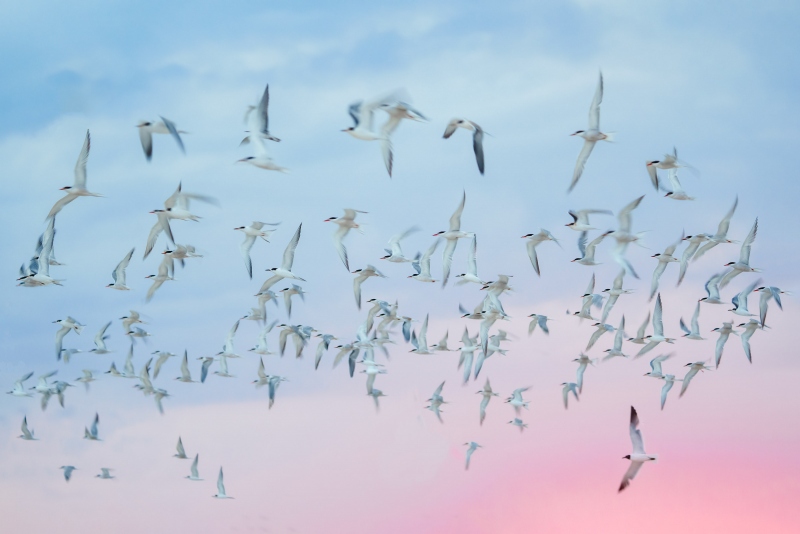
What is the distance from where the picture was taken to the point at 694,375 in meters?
34.6

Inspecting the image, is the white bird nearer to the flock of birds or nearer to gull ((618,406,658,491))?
the flock of birds

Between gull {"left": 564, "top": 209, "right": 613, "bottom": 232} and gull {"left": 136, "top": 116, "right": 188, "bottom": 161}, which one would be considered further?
gull {"left": 564, "top": 209, "right": 613, "bottom": 232}

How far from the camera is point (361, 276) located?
1281 inches

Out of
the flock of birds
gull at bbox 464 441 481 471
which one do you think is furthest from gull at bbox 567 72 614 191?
gull at bbox 464 441 481 471

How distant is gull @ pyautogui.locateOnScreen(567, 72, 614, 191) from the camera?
83.1 ft

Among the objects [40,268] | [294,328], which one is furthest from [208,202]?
[294,328]

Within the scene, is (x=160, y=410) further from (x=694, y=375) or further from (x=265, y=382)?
(x=694, y=375)

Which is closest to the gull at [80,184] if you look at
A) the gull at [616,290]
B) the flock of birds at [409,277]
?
the flock of birds at [409,277]

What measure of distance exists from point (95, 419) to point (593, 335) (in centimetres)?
1823

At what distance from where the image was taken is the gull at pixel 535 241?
29.9 metres

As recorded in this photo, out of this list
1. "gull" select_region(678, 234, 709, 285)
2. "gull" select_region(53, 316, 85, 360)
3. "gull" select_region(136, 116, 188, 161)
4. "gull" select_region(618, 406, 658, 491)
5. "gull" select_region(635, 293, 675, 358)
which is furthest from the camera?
"gull" select_region(53, 316, 85, 360)

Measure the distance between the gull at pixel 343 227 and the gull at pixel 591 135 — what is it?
5.84 metres

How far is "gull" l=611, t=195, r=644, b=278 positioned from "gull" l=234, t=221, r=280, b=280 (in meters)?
9.43

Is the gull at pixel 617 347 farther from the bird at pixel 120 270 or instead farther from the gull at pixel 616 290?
the bird at pixel 120 270
